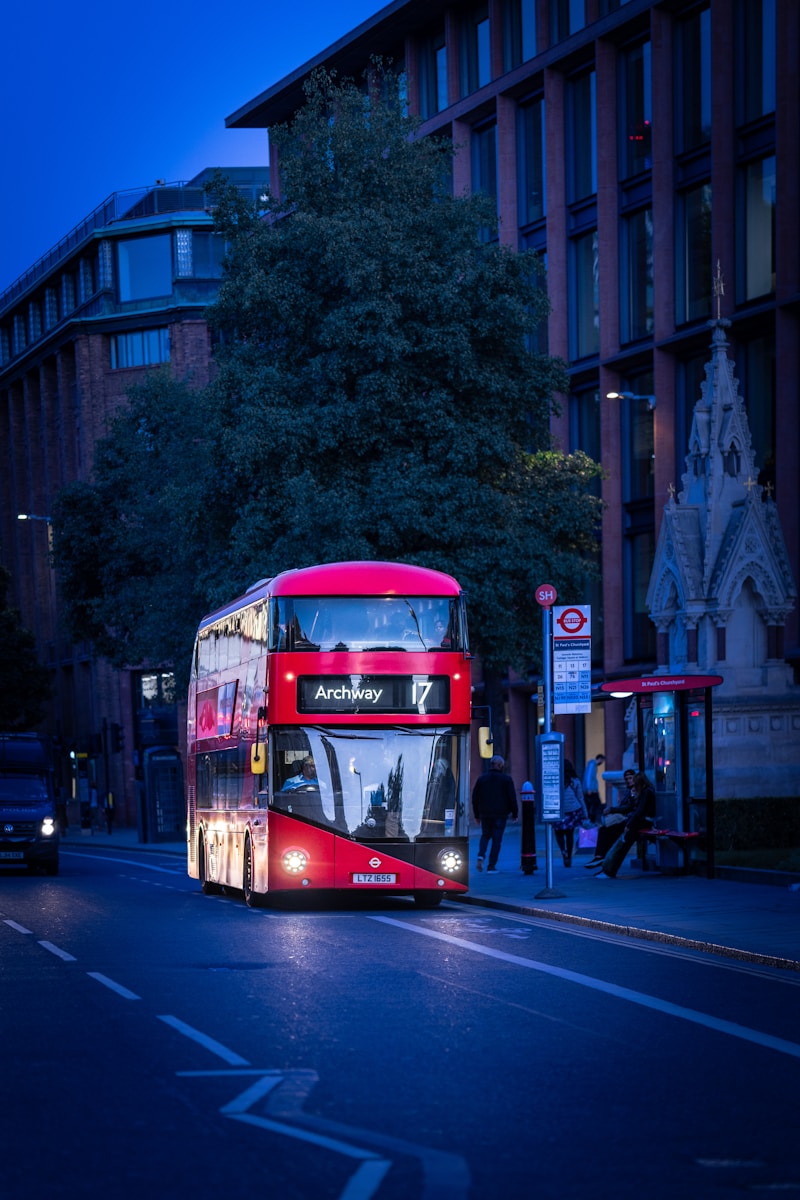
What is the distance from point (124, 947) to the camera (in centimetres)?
1839

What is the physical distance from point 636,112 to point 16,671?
4036cm

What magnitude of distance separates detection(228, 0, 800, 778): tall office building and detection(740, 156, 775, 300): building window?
0.15ft

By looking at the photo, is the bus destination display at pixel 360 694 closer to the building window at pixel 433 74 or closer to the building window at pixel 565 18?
the building window at pixel 565 18

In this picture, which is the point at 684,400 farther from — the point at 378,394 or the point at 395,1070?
the point at 395,1070

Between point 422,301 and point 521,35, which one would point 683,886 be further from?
point 521,35

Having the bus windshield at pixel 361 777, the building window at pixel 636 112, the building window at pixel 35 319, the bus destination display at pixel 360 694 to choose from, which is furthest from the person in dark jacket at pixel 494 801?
the building window at pixel 35 319

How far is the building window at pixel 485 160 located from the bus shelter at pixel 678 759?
3049 cm

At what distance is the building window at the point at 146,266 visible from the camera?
83.8 m

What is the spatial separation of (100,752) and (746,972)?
6970 centimetres

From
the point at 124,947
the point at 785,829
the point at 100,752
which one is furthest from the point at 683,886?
the point at 100,752

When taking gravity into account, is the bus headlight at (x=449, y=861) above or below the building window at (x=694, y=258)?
below

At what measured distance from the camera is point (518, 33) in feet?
177

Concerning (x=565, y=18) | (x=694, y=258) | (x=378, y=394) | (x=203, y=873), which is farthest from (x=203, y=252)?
(x=203, y=873)

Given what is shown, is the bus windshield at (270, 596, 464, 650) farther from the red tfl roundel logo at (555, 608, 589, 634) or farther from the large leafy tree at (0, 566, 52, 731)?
the large leafy tree at (0, 566, 52, 731)
